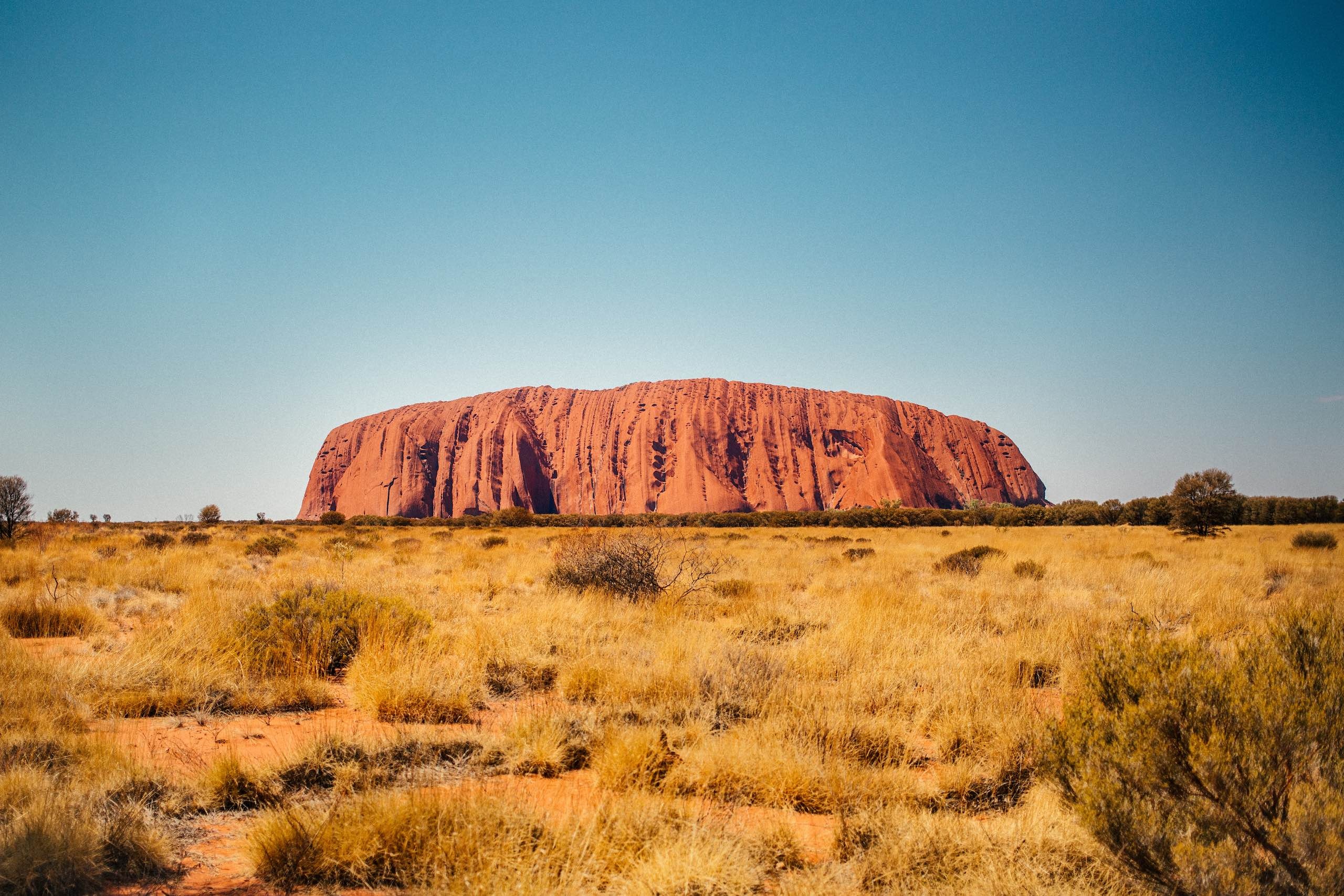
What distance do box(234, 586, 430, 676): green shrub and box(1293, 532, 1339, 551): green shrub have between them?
24.2 metres

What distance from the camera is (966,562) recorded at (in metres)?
15.1

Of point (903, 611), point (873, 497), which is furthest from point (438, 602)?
point (873, 497)

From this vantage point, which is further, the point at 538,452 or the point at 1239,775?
the point at 538,452

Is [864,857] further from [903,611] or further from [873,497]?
[873,497]

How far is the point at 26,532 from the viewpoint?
2188 centimetres

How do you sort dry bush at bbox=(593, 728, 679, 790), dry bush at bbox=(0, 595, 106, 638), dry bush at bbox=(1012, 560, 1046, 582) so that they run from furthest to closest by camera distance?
dry bush at bbox=(1012, 560, 1046, 582)
dry bush at bbox=(0, 595, 106, 638)
dry bush at bbox=(593, 728, 679, 790)

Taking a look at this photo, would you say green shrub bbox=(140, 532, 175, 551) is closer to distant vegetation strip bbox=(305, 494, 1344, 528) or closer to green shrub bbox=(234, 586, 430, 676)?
green shrub bbox=(234, 586, 430, 676)

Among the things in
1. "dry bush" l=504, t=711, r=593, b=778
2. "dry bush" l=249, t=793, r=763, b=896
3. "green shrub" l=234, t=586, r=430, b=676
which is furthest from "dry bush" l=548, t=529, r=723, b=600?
"dry bush" l=249, t=793, r=763, b=896

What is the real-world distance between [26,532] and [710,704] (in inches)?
1139

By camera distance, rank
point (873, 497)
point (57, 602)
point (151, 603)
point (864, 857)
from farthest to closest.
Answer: point (873, 497) → point (151, 603) → point (57, 602) → point (864, 857)

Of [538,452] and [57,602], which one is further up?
[538,452]

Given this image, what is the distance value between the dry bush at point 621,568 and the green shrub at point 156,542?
14.1m

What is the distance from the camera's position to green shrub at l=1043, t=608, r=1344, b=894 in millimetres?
2369

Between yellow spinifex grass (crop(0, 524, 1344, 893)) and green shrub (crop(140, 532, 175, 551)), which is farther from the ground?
green shrub (crop(140, 532, 175, 551))
